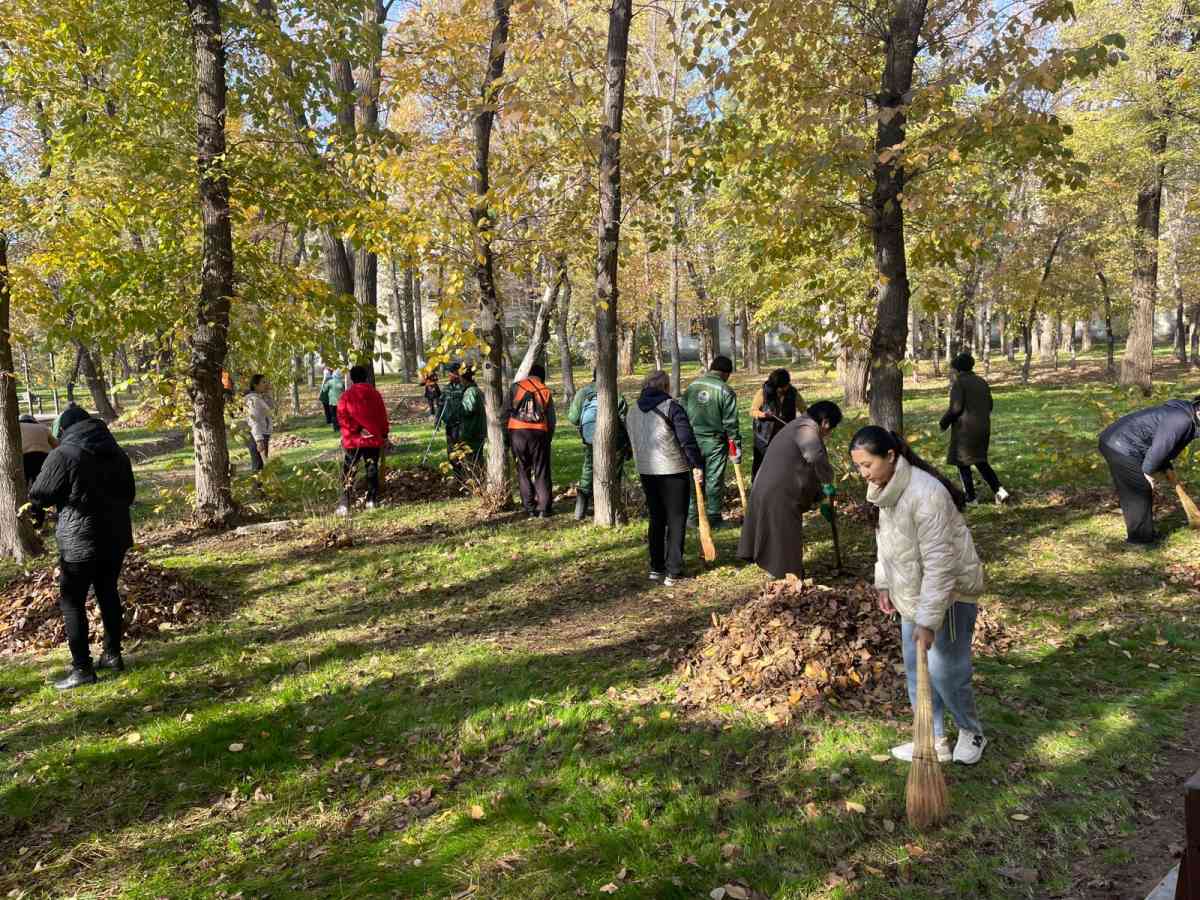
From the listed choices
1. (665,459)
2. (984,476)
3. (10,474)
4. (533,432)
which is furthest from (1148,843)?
(10,474)

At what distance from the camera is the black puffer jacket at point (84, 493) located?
19.2 ft

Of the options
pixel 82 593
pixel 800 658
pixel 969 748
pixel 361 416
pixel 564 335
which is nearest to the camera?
pixel 969 748

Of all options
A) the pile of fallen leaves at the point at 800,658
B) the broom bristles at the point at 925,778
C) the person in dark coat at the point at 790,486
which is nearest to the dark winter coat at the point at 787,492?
the person in dark coat at the point at 790,486

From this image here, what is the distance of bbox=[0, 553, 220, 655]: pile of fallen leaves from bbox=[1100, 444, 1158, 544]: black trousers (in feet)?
27.8

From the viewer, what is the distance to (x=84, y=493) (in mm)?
5914

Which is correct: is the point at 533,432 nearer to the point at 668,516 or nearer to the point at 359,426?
the point at 359,426

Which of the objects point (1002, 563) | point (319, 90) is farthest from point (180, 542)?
point (1002, 563)

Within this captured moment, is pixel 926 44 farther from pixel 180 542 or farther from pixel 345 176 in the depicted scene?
pixel 180 542

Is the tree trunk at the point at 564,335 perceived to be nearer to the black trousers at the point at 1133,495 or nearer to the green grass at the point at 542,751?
the green grass at the point at 542,751

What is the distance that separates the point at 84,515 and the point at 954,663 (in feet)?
19.1

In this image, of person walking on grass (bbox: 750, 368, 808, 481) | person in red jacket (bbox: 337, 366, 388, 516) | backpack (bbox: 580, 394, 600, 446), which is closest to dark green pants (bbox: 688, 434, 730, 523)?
person walking on grass (bbox: 750, 368, 808, 481)

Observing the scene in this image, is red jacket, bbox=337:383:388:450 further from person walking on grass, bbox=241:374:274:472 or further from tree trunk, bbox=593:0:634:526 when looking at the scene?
person walking on grass, bbox=241:374:274:472

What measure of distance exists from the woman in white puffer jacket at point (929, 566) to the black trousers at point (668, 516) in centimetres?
308

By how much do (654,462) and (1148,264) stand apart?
20.1 m
